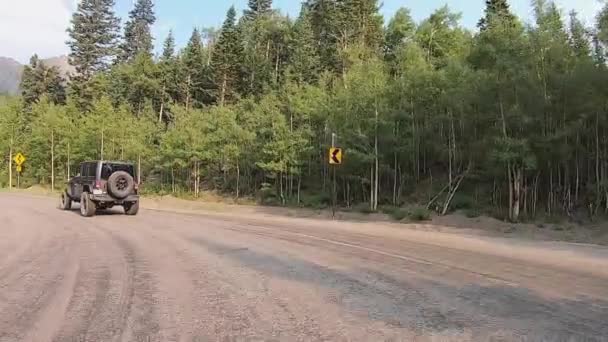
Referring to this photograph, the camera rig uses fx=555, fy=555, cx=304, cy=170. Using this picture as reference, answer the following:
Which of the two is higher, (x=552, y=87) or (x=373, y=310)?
(x=552, y=87)

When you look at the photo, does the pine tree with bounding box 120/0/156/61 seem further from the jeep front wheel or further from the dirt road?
the dirt road

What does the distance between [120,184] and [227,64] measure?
34.2 meters

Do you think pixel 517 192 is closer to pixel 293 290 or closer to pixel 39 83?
pixel 293 290

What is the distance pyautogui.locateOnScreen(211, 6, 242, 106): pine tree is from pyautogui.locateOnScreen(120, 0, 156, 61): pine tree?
31.0 m

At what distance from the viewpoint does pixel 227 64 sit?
52.7 m

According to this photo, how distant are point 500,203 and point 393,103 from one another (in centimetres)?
661

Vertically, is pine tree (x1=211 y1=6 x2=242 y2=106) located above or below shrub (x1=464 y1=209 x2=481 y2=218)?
above

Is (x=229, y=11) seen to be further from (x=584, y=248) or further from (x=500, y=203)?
(x=584, y=248)

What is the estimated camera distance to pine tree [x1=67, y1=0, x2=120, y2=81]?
226ft

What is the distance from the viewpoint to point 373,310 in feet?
20.5

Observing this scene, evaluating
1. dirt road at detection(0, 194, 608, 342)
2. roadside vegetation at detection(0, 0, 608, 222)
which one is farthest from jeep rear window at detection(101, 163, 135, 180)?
roadside vegetation at detection(0, 0, 608, 222)

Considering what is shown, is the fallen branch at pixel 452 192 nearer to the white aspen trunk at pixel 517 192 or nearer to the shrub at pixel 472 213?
the shrub at pixel 472 213

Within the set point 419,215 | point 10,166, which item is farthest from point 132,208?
point 10,166

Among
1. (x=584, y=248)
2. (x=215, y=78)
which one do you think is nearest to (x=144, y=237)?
(x=584, y=248)
